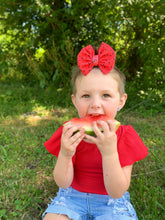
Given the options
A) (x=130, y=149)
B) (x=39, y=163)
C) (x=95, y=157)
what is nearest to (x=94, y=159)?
(x=95, y=157)

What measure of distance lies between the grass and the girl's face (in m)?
1.08

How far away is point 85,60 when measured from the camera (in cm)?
182

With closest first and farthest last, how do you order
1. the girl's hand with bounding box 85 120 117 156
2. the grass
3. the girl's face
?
the girl's hand with bounding box 85 120 117 156 < the girl's face < the grass

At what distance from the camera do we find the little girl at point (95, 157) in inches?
61.7

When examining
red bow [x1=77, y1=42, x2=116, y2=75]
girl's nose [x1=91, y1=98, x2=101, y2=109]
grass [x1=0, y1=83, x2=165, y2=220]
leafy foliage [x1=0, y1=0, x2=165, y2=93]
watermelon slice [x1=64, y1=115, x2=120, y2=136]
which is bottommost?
grass [x1=0, y1=83, x2=165, y2=220]

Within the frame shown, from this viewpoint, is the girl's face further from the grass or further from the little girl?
the grass

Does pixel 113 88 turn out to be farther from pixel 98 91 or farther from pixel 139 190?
pixel 139 190

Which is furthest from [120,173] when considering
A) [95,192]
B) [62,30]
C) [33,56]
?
[33,56]

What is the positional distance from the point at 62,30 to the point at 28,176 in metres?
3.39

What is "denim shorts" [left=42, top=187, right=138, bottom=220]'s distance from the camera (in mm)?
1686

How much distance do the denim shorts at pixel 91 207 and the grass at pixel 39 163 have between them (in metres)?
0.35

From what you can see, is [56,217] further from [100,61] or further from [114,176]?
[100,61]

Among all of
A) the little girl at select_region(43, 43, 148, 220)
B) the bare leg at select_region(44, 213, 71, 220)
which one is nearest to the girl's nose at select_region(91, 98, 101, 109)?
the little girl at select_region(43, 43, 148, 220)

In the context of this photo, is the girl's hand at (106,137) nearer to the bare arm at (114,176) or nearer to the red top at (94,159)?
the bare arm at (114,176)
